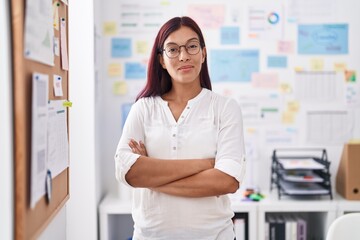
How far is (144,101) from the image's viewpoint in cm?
177

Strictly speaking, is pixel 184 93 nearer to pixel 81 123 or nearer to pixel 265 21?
pixel 81 123

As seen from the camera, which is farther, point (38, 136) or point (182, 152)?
point (182, 152)

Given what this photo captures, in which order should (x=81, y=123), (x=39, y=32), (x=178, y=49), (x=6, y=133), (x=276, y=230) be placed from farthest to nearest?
(x=276, y=230)
(x=81, y=123)
(x=178, y=49)
(x=39, y=32)
(x=6, y=133)

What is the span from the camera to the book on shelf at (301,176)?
2.69m

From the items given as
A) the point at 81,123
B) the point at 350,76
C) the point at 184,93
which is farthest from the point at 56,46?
the point at 350,76

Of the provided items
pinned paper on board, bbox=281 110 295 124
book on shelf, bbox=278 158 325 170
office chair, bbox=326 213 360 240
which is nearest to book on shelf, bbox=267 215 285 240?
book on shelf, bbox=278 158 325 170

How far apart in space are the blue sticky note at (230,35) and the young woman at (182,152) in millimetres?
1263

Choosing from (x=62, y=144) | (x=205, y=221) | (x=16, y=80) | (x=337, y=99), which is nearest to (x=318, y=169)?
(x=337, y=99)

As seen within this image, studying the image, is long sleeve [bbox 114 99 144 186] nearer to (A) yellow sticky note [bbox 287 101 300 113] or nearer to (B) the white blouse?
(B) the white blouse

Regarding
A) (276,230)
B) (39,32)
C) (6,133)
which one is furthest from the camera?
(276,230)

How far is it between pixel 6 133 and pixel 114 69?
189 cm

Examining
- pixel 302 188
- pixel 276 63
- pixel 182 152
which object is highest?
pixel 276 63

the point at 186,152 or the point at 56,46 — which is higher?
the point at 56,46

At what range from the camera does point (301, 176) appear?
2.76 meters
